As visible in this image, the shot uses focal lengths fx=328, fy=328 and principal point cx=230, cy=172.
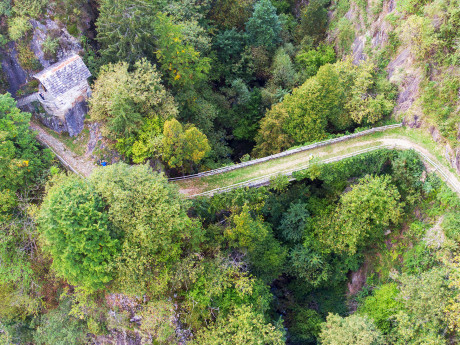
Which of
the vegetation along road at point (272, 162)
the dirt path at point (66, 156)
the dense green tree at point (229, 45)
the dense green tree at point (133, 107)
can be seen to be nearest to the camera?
the dense green tree at point (133, 107)

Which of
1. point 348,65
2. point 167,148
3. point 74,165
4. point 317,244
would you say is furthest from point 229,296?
point 348,65

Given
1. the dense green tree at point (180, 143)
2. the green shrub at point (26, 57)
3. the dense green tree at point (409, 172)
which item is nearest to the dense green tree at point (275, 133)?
the dense green tree at point (180, 143)

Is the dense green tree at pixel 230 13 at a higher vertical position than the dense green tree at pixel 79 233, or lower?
higher

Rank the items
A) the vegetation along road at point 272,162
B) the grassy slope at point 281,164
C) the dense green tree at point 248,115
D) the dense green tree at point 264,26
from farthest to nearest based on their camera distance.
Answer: the dense green tree at point 248,115
the dense green tree at point 264,26
the grassy slope at point 281,164
the vegetation along road at point 272,162

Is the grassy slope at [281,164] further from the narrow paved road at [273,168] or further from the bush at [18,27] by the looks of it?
the bush at [18,27]

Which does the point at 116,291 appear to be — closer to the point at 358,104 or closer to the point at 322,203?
the point at 322,203

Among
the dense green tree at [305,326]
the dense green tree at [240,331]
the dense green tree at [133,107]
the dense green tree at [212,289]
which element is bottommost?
the dense green tree at [305,326]

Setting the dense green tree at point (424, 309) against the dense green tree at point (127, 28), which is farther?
the dense green tree at point (127, 28)
